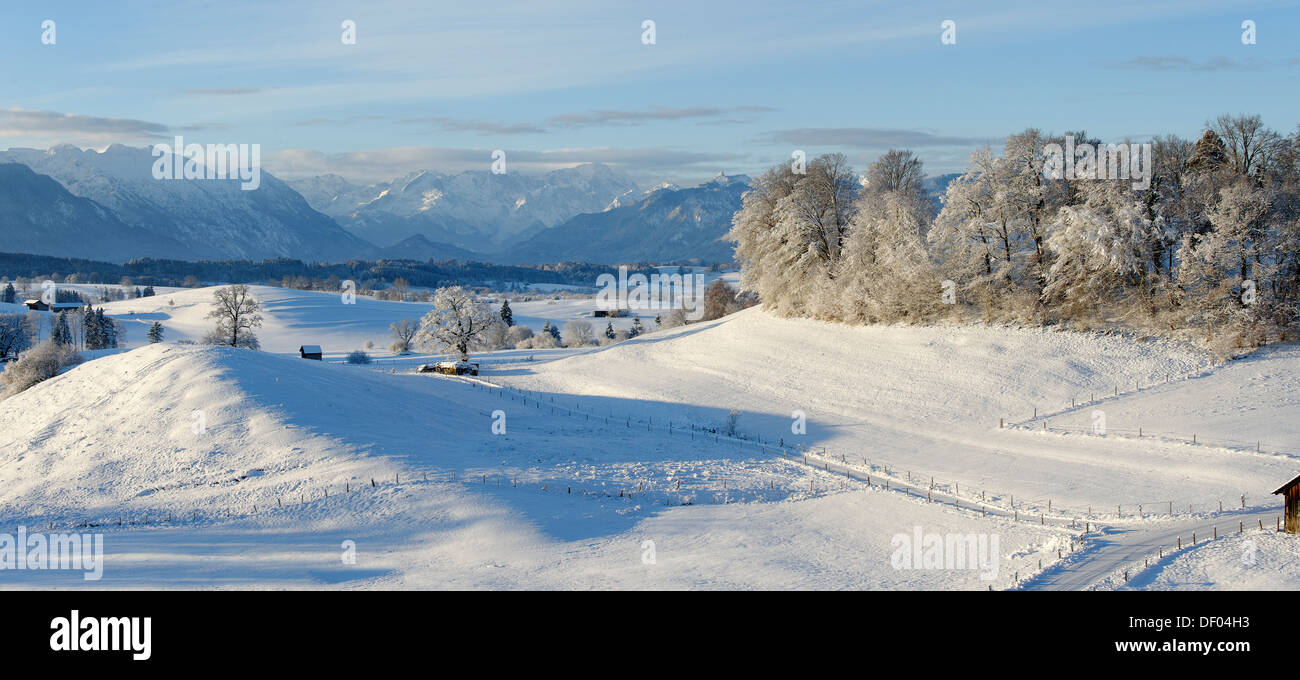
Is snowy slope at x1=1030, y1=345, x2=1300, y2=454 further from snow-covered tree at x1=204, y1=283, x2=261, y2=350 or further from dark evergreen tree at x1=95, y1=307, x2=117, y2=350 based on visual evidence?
dark evergreen tree at x1=95, y1=307, x2=117, y2=350

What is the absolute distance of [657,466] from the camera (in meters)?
41.5

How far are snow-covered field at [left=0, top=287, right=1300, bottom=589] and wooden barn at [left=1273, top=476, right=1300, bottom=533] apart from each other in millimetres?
721

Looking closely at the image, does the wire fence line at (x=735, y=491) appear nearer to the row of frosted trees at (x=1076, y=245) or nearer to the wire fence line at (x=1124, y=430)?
the wire fence line at (x=1124, y=430)

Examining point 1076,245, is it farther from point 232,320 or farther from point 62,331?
point 62,331

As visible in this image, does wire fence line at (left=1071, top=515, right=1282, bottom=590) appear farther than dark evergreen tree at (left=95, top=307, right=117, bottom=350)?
No

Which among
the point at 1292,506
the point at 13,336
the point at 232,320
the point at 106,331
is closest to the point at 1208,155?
the point at 1292,506

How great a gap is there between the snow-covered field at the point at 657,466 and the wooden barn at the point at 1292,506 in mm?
721

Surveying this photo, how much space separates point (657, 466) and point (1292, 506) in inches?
981

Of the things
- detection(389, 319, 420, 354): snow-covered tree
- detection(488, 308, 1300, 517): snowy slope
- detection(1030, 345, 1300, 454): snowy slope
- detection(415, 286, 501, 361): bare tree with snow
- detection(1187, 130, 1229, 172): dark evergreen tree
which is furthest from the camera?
detection(389, 319, 420, 354): snow-covered tree

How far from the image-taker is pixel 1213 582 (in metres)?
23.5

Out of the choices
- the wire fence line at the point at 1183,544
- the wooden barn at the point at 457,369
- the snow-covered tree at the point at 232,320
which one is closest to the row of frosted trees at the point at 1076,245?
the wire fence line at the point at 1183,544

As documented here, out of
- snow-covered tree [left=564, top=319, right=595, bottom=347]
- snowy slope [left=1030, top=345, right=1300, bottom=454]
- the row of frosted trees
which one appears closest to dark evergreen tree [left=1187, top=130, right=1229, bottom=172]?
the row of frosted trees

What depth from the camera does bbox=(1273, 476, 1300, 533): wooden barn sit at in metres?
27.6
